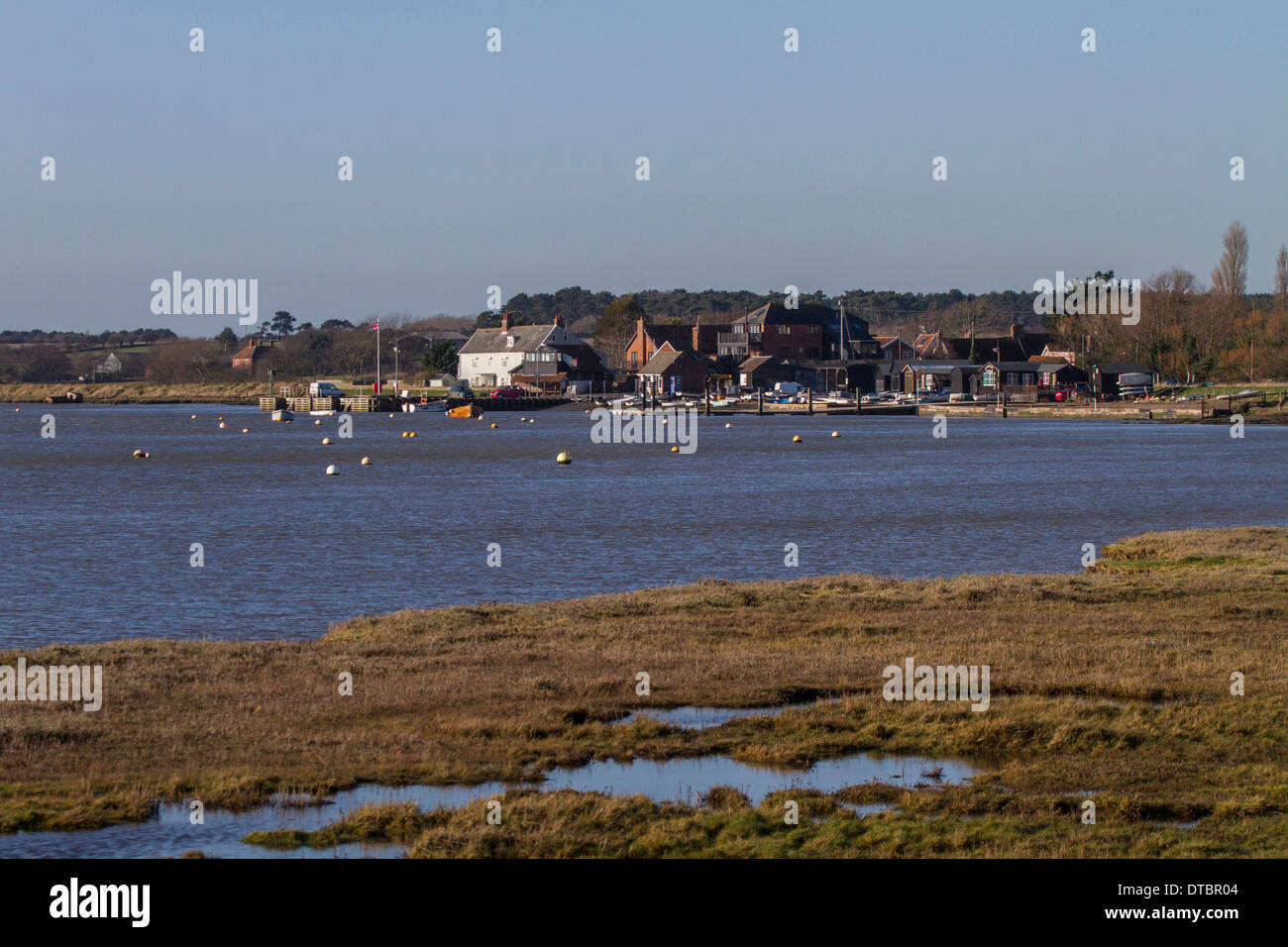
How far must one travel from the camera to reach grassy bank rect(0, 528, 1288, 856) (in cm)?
1227

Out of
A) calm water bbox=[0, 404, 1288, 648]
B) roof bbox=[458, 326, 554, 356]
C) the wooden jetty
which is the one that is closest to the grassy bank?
calm water bbox=[0, 404, 1288, 648]

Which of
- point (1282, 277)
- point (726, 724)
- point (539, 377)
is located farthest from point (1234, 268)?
point (726, 724)

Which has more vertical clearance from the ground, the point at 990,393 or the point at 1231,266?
the point at 1231,266

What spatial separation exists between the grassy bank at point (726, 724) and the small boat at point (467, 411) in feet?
479

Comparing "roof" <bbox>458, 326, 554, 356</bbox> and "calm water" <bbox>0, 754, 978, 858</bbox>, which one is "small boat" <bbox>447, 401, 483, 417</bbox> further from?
"calm water" <bbox>0, 754, 978, 858</bbox>

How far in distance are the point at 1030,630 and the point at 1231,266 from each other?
587 feet

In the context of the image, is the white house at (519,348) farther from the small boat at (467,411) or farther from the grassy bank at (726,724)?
the grassy bank at (726,724)

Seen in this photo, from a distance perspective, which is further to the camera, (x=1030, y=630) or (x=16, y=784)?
(x=1030, y=630)

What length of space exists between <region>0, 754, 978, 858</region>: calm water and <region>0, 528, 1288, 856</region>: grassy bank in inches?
11.5
